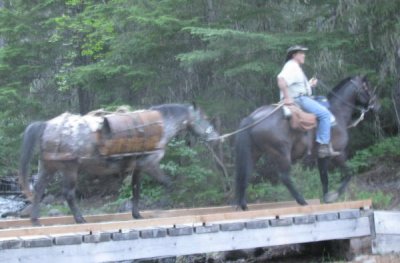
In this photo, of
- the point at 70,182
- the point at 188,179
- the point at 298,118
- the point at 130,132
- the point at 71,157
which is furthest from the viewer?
the point at 188,179

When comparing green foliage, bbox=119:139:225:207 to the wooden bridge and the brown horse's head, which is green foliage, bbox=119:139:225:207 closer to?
the wooden bridge

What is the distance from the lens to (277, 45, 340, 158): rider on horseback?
9.15 metres

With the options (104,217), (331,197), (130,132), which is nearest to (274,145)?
(331,197)

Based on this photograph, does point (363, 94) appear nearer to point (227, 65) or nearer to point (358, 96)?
point (358, 96)

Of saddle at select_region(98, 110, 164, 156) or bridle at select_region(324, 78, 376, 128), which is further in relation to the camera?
bridle at select_region(324, 78, 376, 128)

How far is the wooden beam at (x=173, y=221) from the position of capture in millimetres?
7434

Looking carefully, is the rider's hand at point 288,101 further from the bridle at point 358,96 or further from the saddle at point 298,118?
the bridle at point 358,96

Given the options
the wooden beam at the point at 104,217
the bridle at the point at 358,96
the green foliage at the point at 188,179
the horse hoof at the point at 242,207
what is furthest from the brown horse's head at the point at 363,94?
the green foliage at the point at 188,179

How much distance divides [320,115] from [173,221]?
116 inches

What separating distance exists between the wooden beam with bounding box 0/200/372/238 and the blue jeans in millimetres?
1084

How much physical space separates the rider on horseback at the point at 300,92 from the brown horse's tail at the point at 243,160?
75cm

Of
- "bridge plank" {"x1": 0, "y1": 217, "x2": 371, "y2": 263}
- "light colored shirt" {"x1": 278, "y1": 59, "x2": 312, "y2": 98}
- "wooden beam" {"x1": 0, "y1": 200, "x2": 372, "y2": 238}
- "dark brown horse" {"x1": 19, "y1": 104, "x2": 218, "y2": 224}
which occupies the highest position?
"light colored shirt" {"x1": 278, "y1": 59, "x2": 312, "y2": 98}

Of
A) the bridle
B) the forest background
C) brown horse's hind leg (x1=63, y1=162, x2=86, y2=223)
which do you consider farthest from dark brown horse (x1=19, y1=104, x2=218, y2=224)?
the forest background

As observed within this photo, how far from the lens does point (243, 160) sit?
9.16 meters
